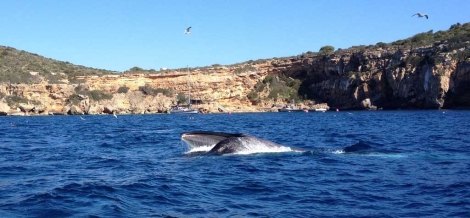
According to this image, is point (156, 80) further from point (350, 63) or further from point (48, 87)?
point (350, 63)

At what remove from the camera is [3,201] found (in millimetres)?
8344

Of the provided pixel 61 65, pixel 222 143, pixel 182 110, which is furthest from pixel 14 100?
pixel 222 143

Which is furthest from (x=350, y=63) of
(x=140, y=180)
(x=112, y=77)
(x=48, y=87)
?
(x=140, y=180)

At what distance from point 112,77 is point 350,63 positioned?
41.4 m

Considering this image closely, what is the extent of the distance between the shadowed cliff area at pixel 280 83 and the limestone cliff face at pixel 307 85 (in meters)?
0.14

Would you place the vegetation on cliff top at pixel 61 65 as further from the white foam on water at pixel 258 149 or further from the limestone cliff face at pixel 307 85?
the white foam on water at pixel 258 149

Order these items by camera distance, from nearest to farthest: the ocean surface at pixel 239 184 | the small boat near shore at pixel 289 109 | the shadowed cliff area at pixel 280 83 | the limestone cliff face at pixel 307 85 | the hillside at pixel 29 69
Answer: the ocean surface at pixel 239 184 → the limestone cliff face at pixel 307 85 → the shadowed cliff area at pixel 280 83 → the small boat near shore at pixel 289 109 → the hillside at pixel 29 69

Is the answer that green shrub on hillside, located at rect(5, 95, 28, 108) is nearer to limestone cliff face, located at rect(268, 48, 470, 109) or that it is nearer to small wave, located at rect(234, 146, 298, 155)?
limestone cliff face, located at rect(268, 48, 470, 109)

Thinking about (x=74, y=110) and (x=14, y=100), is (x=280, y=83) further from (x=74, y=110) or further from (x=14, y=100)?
(x=14, y=100)

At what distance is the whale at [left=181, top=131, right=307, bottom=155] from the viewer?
13.4 m

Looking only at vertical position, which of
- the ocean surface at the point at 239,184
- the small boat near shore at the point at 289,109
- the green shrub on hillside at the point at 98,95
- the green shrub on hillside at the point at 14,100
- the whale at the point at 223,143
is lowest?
the ocean surface at the point at 239,184

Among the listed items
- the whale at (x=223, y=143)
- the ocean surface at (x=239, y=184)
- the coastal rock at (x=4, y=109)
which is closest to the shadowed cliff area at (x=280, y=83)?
the coastal rock at (x=4, y=109)

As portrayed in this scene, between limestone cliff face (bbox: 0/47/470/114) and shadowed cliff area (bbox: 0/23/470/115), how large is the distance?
139 millimetres

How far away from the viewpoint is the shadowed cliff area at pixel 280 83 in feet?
229
